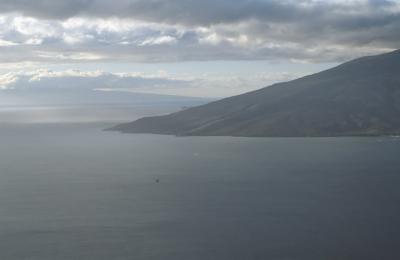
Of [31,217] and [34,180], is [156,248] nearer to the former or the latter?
[31,217]

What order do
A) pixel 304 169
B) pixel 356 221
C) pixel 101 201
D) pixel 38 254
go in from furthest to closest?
pixel 304 169 < pixel 101 201 < pixel 356 221 < pixel 38 254

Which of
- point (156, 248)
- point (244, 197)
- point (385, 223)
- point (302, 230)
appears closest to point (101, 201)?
point (244, 197)

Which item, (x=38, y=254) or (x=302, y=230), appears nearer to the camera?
(x=38, y=254)

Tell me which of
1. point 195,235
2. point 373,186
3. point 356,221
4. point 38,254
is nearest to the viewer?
point 38,254

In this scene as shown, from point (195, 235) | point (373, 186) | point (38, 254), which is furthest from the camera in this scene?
point (373, 186)

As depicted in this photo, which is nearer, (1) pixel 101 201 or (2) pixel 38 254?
(2) pixel 38 254

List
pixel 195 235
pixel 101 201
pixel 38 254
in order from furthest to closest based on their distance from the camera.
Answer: pixel 101 201 → pixel 195 235 → pixel 38 254

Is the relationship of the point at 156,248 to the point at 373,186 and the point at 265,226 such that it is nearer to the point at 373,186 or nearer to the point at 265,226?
the point at 265,226

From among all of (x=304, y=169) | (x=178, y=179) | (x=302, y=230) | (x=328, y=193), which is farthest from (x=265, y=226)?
(x=304, y=169)
